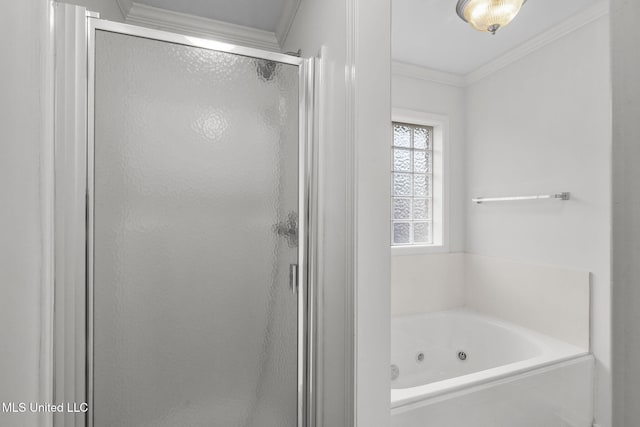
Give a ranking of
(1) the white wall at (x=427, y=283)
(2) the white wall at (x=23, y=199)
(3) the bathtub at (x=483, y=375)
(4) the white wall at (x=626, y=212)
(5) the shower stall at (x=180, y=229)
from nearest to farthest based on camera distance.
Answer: (4) the white wall at (x=626, y=212)
(2) the white wall at (x=23, y=199)
(5) the shower stall at (x=180, y=229)
(3) the bathtub at (x=483, y=375)
(1) the white wall at (x=427, y=283)

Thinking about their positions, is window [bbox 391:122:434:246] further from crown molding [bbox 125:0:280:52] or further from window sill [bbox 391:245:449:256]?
crown molding [bbox 125:0:280:52]

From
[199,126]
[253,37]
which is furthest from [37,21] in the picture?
[253,37]

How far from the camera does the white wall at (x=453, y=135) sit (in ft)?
8.42

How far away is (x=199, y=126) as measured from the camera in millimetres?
1123

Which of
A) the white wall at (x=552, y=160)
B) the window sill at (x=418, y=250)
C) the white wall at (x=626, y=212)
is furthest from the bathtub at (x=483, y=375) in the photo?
the white wall at (x=626, y=212)

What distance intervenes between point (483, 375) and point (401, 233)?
4.04 ft

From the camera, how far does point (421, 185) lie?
8.81 ft

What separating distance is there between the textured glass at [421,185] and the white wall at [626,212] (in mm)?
2419

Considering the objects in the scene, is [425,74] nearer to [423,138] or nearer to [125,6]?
[423,138]

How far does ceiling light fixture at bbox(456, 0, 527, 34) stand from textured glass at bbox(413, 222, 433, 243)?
149 centimetres

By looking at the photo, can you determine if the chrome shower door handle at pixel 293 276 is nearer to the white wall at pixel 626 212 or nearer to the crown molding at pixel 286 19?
the white wall at pixel 626 212

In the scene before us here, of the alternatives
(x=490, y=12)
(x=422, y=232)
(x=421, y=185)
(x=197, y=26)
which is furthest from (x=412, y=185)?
(x=197, y=26)

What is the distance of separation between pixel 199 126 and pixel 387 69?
2.22 ft

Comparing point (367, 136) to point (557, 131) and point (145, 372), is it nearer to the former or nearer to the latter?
point (145, 372)
